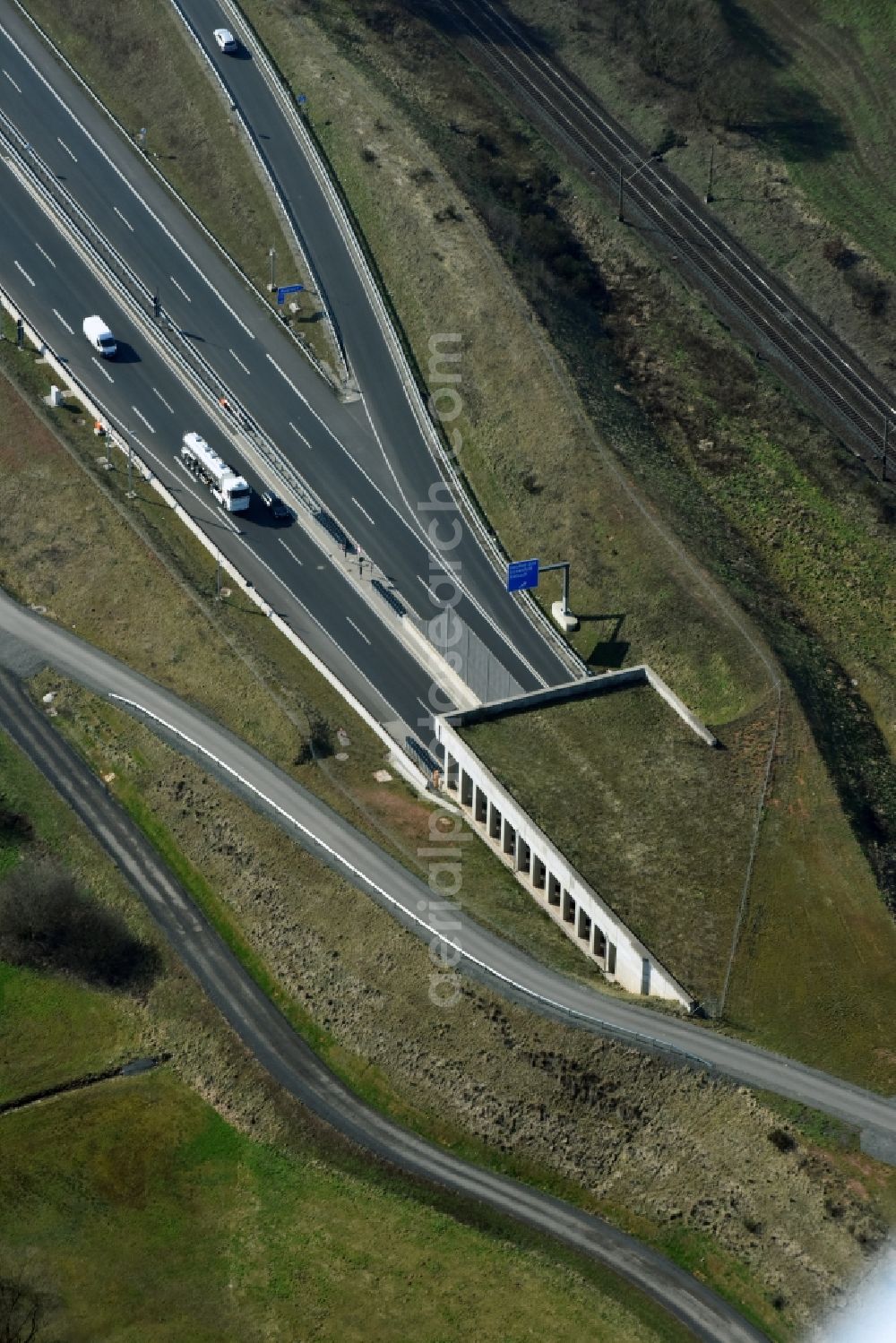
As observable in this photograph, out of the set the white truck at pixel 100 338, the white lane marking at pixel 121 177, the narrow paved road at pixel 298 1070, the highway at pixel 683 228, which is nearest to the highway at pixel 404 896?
the narrow paved road at pixel 298 1070

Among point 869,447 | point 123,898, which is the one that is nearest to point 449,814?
point 123,898

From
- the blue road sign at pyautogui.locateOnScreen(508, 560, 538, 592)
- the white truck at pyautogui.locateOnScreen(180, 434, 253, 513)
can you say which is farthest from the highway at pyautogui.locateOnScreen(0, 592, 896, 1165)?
the blue road sign at pyautogui.locateOnScreen(508, 560, 538, 592)

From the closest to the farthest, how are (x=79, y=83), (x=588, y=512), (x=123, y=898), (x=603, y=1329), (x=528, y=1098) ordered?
(x=603, y=1329) < (x=528, y=1098) < (x=123, y=898) < (x=588, y=512) < (x=79, y=83)

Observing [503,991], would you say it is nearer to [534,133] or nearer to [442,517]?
[442,517]

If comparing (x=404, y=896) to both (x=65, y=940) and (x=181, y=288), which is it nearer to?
(x=65, y=940)

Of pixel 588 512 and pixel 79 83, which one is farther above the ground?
pixel 79 83

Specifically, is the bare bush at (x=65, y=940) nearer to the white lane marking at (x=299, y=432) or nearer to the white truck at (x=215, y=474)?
the white truck at (x=215, y=474)

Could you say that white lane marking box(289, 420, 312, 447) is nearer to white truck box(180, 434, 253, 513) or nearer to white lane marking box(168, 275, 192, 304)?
white truck box(180, 434, 253, 513)
